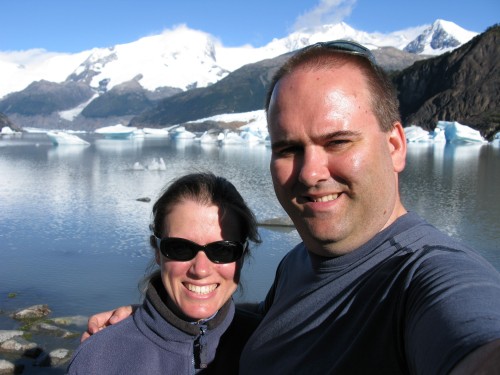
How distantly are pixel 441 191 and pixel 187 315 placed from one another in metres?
23.5

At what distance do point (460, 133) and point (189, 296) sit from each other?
69.2 m

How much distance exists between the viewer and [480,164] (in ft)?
123

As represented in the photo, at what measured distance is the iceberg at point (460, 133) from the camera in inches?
2533

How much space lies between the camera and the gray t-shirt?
1.09m

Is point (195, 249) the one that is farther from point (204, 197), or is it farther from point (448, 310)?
point (448, 310)

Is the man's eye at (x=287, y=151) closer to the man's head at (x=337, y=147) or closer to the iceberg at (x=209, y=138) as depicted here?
the man's head at (x=337, y=147)

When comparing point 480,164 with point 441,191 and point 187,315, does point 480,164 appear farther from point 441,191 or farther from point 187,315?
point 187,315

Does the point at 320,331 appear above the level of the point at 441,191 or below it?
above

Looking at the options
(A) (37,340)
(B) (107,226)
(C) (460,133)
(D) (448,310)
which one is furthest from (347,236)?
(C) (460,133)

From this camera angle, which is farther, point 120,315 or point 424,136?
point 424,136

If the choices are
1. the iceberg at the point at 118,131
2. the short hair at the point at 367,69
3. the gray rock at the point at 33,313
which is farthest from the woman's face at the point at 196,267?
the iceberg at the point at 118,131

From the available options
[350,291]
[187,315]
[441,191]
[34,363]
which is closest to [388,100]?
[350,291]

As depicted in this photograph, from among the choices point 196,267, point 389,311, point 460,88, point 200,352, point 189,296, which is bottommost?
point 200,352

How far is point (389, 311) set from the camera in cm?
129
